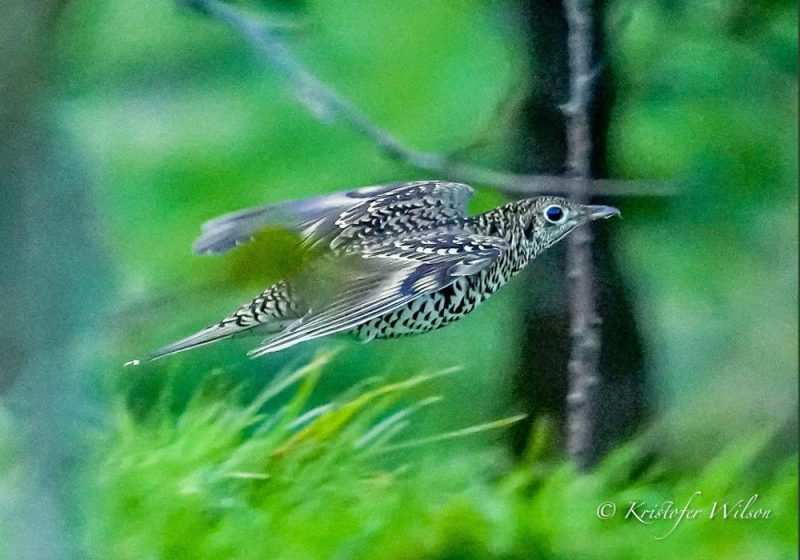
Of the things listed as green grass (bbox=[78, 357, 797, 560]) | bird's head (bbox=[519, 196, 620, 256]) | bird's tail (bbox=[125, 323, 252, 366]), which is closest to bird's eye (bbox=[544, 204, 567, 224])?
bird's head (bbox=[519, 196, 620, 256])

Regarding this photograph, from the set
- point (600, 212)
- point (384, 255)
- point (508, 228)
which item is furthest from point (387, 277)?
point (600, 212)

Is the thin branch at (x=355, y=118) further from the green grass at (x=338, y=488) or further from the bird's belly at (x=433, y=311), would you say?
the green grass at (x=338, y=488)

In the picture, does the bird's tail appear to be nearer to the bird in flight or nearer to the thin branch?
the bird in flight

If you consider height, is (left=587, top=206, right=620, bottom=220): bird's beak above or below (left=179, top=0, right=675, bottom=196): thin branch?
below

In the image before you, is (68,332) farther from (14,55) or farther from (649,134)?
(649,134)

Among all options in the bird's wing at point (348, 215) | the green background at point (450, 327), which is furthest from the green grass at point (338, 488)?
the bird's wing at point (348, 215)

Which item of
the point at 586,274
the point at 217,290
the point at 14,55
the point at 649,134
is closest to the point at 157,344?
Answer: the point at 217,290
